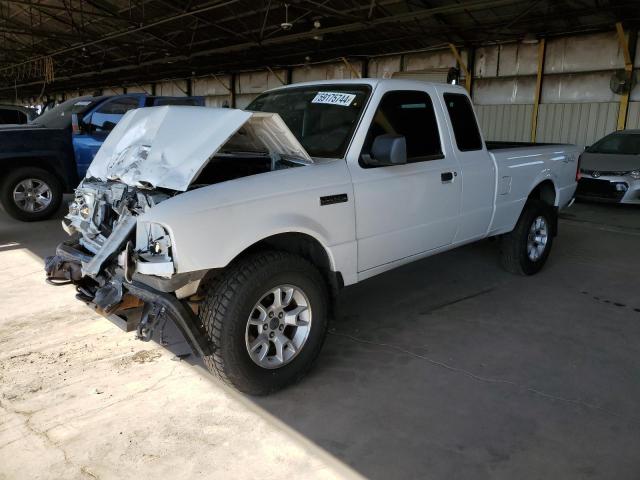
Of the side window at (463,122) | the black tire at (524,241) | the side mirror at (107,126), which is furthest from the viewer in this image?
the side mirror at (107,126)

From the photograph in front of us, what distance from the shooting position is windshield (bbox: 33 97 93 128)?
871 cm

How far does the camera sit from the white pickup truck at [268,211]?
2762mm

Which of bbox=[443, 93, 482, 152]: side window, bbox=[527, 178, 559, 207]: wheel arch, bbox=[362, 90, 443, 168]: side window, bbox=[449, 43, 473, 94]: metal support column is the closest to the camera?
bbox=[362, 90, 443, 168]: side window

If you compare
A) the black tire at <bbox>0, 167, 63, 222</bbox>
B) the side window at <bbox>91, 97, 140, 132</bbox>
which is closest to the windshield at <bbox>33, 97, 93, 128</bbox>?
the side window at <bbox>91, 97, 140, 132</bbox>

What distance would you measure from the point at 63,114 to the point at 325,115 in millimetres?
7070

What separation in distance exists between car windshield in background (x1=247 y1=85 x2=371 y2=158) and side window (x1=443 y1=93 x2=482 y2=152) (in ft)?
3.26

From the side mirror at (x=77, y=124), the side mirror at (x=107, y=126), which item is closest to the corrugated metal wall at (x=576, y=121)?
the side mirror at (x=107, y=126)

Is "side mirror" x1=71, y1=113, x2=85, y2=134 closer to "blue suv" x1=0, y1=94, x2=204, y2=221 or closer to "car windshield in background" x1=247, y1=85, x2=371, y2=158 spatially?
"blue suv" x1=0, y1=94, x2=204, y2=221

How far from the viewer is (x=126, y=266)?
2.71m

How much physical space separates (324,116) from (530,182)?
2.57m

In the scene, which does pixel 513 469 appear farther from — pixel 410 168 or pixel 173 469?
pixel 410 168

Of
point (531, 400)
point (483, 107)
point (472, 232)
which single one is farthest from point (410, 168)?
point (483, 107)

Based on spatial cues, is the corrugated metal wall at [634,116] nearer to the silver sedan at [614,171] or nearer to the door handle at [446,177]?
the silver sedan at [614,171]

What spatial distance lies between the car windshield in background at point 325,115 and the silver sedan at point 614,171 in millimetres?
7095
